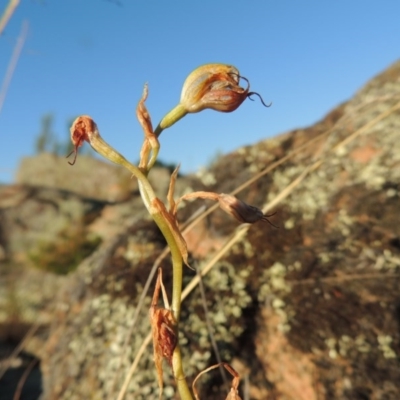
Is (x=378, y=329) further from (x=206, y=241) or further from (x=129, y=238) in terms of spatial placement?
(x=129, y=238)

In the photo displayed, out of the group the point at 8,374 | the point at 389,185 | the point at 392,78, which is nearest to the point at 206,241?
the point at 389,185

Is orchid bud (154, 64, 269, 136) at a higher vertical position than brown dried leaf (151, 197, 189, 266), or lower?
higher

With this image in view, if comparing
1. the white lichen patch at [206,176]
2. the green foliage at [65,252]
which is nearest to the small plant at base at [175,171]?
the white lichen patch at [206,176]

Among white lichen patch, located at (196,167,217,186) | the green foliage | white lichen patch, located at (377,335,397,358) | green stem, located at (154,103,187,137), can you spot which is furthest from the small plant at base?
the green foliage

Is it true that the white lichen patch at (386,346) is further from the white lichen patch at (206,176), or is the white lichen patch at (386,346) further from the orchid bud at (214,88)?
the white lichen patch at (206,176)

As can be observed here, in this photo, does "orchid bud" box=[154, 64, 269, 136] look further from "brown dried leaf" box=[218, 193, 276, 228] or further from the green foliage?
the green foliage
